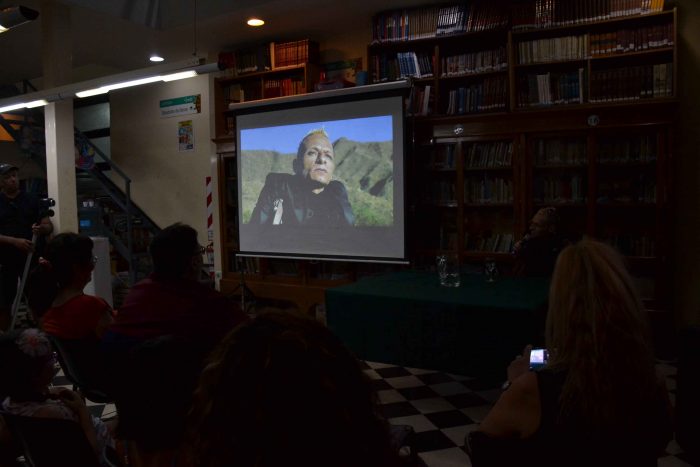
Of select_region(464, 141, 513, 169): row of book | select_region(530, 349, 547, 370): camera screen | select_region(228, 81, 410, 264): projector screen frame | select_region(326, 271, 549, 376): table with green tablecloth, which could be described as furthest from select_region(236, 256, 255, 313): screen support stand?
select_region(530, 349, 547, 370): camera screen

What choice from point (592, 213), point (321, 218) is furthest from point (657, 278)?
point (321, 218)

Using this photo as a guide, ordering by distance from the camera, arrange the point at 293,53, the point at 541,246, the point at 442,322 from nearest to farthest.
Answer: the point at 442,322 → the point at 541,246 → the point at 293,53

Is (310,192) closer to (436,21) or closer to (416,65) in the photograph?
(416,65)

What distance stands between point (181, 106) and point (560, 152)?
196 inches

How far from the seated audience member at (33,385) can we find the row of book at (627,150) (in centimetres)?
418

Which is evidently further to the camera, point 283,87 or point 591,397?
point 283,87

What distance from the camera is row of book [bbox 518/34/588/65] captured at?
173 inches

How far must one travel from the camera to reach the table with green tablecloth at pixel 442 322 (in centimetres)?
256

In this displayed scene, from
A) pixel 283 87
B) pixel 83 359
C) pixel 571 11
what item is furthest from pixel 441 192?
pixel 83 359

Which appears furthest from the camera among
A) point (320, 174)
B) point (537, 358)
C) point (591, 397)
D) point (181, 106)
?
point (181, 106)

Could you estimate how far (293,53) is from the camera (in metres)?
5.61

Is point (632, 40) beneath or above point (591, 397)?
above

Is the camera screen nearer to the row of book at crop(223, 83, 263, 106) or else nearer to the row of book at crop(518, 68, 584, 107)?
the row of book at crop(518, 68, 584, 107)

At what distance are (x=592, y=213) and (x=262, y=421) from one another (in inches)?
172
